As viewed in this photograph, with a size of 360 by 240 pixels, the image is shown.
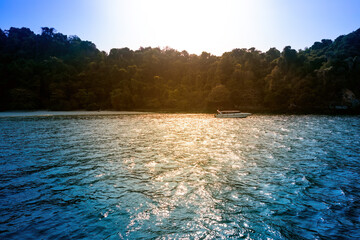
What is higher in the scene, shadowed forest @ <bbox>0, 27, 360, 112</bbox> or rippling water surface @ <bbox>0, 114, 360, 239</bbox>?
shadowed forest @ <bbox>0, 27, 360, 112</bbox>

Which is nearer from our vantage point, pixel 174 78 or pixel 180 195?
pixel 180 195

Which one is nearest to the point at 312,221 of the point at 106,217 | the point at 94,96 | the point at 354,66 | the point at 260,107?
the point at 106,217

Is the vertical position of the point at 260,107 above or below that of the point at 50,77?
below

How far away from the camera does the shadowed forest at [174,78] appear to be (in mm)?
107625

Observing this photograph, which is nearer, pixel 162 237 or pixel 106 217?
pixel 162 237

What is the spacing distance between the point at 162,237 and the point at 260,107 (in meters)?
124

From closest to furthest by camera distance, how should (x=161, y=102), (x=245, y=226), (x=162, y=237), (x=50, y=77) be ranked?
(x=162, y=237), (x=245, y=226), (x=50, y=77), (x=161, y=102)

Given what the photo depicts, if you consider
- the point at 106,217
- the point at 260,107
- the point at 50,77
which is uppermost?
the point at 50,77

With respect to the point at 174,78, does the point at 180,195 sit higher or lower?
lower

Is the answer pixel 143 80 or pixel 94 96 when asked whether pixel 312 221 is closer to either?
pixel 94 96

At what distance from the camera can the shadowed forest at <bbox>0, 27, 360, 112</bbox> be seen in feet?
353

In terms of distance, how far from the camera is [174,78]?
156 metres

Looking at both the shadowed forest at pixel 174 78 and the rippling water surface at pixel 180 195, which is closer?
the rippling water surface at pixel 180 195

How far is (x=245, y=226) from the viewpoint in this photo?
9039 millimetres
